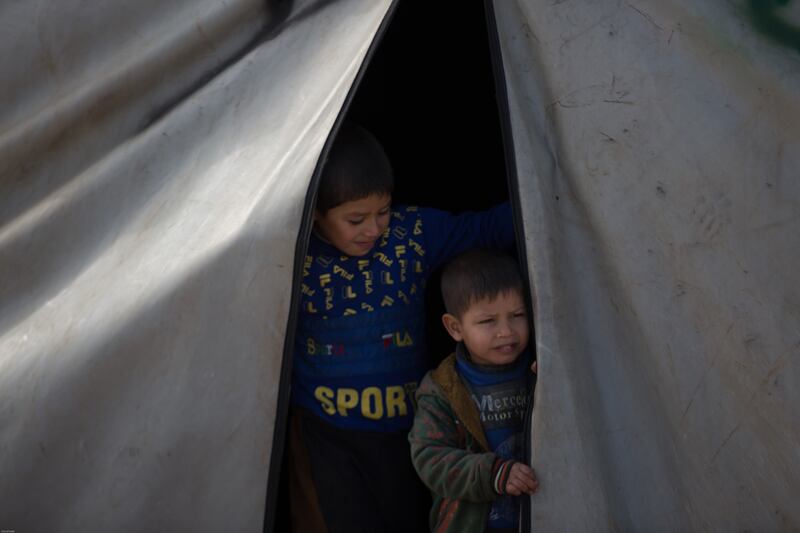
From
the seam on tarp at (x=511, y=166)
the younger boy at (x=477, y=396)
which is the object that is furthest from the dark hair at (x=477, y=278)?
the seam on tarp at (x=511, y=166)

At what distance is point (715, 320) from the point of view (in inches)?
96.3

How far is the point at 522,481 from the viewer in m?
2.45

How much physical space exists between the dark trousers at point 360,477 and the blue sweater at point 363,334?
0.04m

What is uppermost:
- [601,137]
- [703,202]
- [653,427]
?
[601,137]

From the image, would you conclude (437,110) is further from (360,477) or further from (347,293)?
(360,477)

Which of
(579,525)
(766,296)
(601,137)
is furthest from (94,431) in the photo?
(766,296)

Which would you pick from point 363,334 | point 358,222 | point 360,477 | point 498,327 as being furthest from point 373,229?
point 360,477

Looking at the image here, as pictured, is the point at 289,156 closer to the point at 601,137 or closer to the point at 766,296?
the point at 601,137

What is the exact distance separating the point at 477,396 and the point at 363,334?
1.21 ft

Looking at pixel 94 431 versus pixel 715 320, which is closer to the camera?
pixel 715 320

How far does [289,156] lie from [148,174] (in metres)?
0.40

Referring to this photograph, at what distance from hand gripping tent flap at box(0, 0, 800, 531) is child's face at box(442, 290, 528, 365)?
0.19 m

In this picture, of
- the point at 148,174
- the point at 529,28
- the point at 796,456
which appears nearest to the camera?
the point at 796,456

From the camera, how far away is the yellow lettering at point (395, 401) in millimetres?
2928
